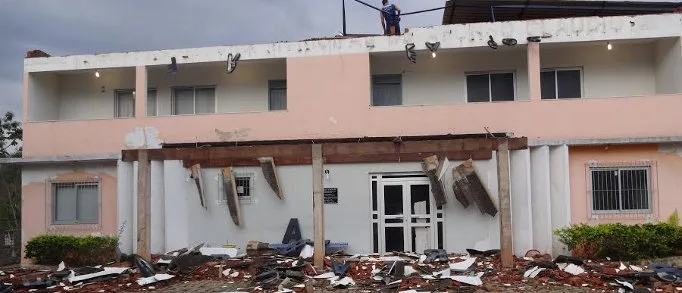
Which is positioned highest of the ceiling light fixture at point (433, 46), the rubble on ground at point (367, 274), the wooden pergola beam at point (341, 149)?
the ceiling light fixture at point (433, 46)

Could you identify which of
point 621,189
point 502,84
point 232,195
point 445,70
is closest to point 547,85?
point 502,84

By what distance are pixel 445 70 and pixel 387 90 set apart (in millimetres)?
1626

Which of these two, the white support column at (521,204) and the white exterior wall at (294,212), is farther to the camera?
the white exterior wall at (294,212)

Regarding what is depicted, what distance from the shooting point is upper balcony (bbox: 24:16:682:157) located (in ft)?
47.2

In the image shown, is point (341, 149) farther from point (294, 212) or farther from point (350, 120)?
point (294, 212)

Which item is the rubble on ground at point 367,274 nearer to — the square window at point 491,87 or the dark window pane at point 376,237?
the dark window pane at point 376,237

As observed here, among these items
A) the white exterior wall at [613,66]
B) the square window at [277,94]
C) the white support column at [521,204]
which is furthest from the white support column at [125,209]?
the white exterior wall at [613,66]

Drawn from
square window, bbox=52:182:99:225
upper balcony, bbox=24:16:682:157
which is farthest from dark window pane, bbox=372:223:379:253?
square window, bbox=52:182:99:225

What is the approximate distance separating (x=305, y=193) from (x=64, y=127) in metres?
6.79

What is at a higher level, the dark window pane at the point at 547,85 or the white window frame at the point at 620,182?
the dark window pane at the point at 547,85

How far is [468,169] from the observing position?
13.5 meters

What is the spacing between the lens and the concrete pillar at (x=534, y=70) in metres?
14.5

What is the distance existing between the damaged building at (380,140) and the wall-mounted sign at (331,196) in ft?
0.22

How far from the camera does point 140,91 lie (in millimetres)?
15875
